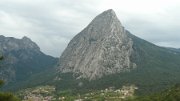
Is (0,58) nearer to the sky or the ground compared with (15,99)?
nearer to the sky

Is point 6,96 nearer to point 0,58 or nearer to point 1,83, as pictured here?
point 1,83

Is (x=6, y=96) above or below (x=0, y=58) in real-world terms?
below

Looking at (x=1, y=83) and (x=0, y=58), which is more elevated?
(x=0, y=58)

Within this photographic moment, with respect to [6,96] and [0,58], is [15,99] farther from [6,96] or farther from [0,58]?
[0,58]

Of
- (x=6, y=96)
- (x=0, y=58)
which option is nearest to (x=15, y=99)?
(x=6, y=96)
